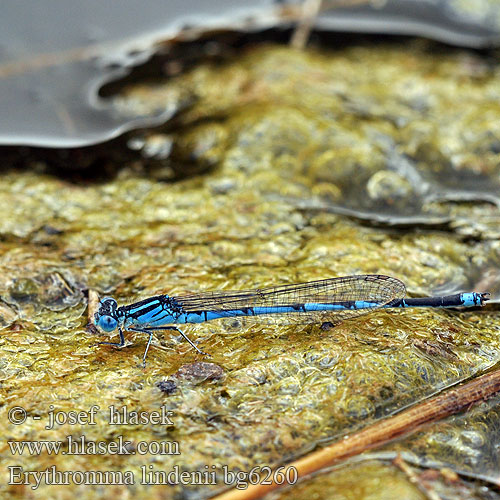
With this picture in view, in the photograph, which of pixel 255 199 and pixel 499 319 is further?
pixel 255 199

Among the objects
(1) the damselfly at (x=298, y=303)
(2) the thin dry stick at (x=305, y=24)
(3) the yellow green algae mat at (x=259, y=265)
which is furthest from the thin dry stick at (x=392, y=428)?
(2) the thin dry stick at (x=305, y=24)

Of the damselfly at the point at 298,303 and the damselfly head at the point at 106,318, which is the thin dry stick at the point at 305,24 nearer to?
the damselfly at the point at 298,303

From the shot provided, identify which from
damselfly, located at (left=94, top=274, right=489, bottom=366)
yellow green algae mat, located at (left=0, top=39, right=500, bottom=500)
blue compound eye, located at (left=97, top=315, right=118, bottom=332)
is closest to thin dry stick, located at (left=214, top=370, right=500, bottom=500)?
yellow green algae mat, located at (left=0, top=39, right=500, bottom=500)

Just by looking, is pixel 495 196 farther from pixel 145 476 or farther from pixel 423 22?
pixel 145 476

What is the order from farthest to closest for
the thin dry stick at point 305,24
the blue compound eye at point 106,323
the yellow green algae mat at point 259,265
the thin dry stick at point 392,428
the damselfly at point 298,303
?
the thin dry stick at point 305,24, the damselfly at point 298,303, the blue compound eye at point 106,323, the yellow green algae mat at point 259,265, the thin dry stick at point 392,428

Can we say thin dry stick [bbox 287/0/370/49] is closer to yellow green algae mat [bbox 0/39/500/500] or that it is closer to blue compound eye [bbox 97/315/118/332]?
yellow green algae mat [bbox 0/39/500/500]

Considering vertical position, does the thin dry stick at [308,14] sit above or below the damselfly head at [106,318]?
above

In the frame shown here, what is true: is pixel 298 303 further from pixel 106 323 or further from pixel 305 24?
pixel 305 24

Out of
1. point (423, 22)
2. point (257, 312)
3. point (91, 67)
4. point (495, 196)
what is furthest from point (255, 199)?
point (423, 22)
